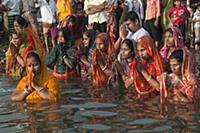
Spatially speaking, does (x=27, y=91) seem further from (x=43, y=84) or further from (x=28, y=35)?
(x=28, y=35)

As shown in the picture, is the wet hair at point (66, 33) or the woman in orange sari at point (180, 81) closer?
the woman in orange sari at point (180, 81)

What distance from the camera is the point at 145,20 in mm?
12539

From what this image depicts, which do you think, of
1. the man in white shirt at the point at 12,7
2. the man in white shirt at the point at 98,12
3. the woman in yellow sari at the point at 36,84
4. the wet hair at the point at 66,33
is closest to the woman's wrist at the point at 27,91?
the woman in yellow sari at the point at 36,84

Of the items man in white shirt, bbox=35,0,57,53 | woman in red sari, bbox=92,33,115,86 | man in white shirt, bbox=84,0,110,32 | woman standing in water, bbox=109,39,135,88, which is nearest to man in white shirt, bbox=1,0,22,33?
man in white shirt, bbox=35,0,57,53

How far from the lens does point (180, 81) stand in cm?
778

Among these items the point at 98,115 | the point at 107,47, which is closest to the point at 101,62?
the point at 107,47

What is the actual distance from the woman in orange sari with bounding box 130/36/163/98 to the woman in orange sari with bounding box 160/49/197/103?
15.4 inches

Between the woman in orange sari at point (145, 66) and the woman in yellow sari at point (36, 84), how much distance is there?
109cm

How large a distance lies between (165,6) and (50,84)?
5202 millimetres

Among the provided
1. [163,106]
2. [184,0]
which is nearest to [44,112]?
[163,106]

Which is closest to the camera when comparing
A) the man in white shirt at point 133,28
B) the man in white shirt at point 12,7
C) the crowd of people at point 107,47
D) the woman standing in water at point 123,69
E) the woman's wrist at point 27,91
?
the crowd of people at point 107,47

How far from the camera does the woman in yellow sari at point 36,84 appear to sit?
25.7 feet

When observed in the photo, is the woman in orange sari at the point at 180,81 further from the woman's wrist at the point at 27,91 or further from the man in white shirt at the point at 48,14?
the man in white shirt at the point at 48,14

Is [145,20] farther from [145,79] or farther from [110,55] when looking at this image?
[145,79]
